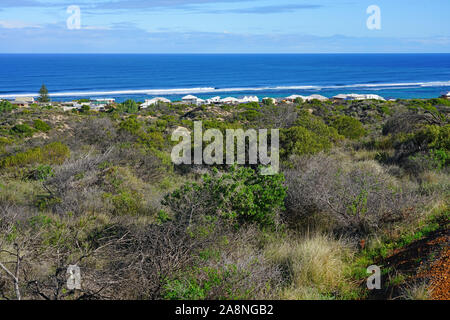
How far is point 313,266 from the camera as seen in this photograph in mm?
4414

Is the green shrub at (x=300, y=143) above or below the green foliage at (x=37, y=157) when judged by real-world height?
above

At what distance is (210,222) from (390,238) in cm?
261

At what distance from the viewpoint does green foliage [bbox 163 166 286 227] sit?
226 inches

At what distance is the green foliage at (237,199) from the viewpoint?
226 inches

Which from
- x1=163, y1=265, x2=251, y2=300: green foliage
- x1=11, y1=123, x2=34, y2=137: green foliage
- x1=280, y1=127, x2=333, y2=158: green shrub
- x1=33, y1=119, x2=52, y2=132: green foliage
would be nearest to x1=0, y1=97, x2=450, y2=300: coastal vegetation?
x1=163, y1=265, x2=251, y2=300: green foliage

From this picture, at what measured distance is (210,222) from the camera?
17.2 feet

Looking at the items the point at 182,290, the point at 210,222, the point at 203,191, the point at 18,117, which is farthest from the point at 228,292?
the point at 18,117

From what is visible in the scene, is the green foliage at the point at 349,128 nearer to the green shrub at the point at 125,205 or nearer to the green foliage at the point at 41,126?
the green shrub at the point at 125,205

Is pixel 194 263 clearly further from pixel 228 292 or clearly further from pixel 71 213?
pixel 71 213

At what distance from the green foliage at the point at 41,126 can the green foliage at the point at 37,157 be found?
9274mm

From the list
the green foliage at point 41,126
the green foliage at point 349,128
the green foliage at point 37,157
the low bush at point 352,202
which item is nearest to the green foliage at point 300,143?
the green foliage at point 349,128

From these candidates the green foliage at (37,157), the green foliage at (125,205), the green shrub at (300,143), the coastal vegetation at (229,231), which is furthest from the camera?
the green foliage at (37,157)

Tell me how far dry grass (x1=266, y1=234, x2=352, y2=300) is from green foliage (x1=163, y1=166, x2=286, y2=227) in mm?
770

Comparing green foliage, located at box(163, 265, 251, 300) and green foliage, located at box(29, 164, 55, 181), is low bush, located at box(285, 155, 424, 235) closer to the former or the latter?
green foliage, located at box(163, 265, 251, 300)
